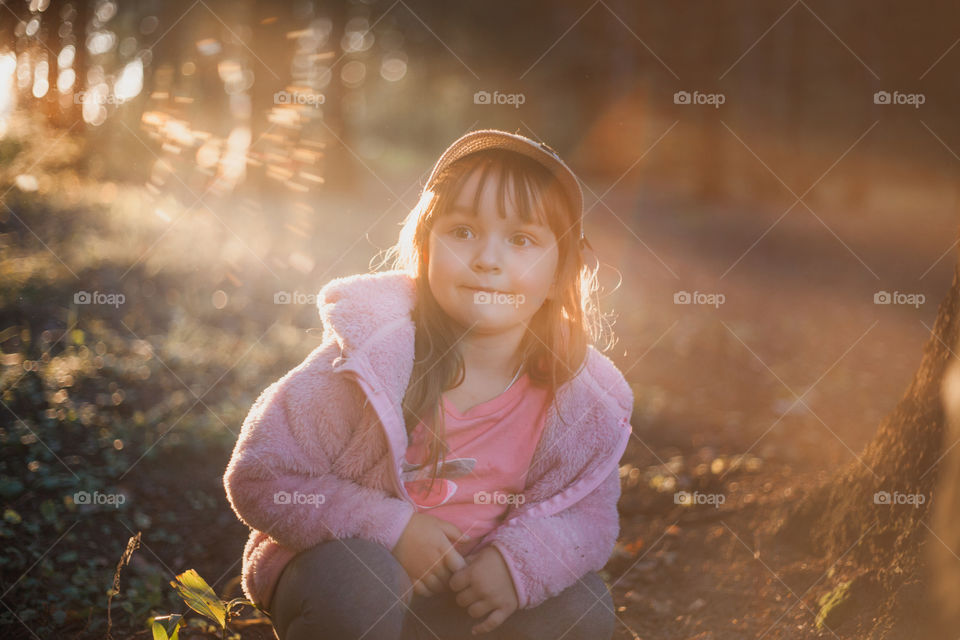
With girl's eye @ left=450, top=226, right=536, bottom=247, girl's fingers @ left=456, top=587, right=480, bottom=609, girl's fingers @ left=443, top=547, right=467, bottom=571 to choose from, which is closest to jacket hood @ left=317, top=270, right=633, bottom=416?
girl's eye @ left=450, top=226, right=536, bottom=247

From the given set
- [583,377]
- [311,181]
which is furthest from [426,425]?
[311,181]

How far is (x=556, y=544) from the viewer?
1.97 m

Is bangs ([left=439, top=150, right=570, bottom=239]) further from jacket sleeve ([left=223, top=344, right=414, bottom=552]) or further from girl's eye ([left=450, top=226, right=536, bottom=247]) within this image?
jacket sleeve ([left=223, top=344, right=414, bottom=552])

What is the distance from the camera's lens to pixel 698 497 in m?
3.37

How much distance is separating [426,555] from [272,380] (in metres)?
3.14

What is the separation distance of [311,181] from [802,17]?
11671 mm

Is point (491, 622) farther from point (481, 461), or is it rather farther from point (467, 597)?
point (481, 461)

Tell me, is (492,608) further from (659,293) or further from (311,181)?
(311,181)

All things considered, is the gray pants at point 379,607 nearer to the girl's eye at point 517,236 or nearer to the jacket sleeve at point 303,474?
the jacket sleeve at point 303,474

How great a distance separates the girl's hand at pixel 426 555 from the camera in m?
1.90

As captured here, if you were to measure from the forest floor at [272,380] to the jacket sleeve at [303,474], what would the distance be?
99 centimetres

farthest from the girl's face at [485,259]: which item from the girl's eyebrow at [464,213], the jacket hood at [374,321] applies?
the jacket hood at [374,321]

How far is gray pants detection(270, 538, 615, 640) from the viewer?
173 cm

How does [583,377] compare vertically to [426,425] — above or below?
above
